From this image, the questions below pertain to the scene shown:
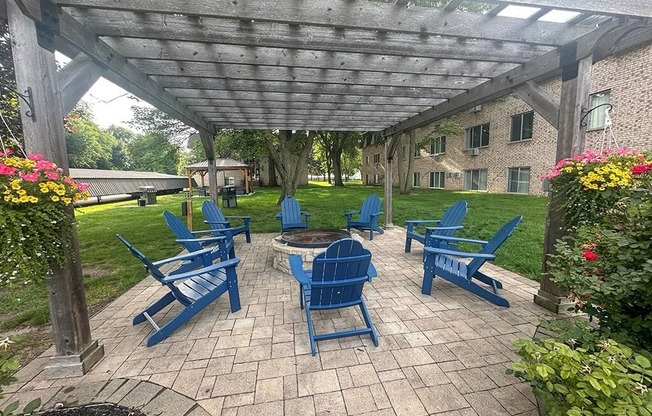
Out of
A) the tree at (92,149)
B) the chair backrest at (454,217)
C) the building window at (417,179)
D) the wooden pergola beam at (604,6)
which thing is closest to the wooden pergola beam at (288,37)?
the wooden pergola beam at (604,6)

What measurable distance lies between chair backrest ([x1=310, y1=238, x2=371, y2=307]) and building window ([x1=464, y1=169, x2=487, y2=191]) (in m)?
16.9

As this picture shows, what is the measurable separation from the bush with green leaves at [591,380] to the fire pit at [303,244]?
2835 millimetres

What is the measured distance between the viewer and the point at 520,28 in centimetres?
261

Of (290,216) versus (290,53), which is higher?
(290,53)

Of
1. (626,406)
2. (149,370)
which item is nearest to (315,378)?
(149,370)

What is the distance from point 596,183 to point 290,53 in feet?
10.8

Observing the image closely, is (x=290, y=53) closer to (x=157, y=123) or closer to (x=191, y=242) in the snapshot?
(x=191, y=242)

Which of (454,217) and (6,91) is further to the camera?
(454,217)

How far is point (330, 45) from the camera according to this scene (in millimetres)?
2707

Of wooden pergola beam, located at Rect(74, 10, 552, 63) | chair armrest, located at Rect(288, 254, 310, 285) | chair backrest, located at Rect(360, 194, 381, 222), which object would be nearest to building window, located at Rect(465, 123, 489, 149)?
chair backrest, located at Rect(360, 194, 381, 222)

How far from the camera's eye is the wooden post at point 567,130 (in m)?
2.72

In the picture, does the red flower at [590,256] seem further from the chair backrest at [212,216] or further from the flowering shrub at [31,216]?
the chair backrest at [212,216]

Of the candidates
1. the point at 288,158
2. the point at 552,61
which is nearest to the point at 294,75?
the point at 552,61

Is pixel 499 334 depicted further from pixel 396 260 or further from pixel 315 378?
pixel 396 260
